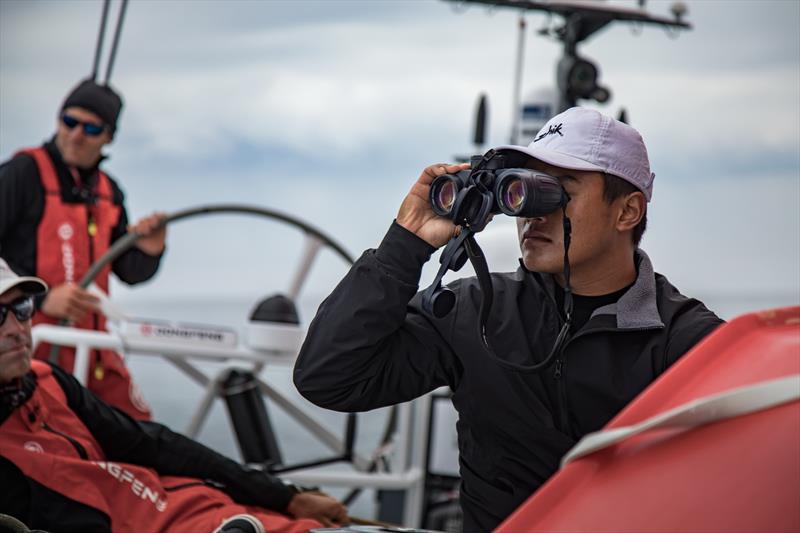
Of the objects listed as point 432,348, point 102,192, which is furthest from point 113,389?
point 432,348

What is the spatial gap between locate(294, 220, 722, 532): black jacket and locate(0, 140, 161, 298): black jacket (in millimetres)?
1876

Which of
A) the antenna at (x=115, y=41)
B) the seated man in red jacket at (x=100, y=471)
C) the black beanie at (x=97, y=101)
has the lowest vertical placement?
the seated man in red jacket at (x=100, y=471)

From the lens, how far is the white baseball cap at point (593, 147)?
153 centimetres

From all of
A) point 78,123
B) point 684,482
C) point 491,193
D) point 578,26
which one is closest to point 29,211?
point 78,123

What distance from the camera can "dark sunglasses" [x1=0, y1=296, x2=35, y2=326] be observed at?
6.95ft

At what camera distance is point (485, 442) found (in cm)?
163

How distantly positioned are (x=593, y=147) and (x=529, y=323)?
0.26 meters

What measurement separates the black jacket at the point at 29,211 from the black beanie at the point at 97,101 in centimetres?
15

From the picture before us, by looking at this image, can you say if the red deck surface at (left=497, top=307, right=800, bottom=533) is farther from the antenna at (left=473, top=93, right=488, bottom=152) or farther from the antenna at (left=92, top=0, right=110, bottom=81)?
the antenna at (left=473, top=93, right=488, bottom=152)

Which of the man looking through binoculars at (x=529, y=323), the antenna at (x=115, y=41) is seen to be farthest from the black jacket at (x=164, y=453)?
the antenna at (x=115, y=41)

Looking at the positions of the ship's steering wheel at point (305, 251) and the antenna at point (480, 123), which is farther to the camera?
the antenna at point (480, 123)

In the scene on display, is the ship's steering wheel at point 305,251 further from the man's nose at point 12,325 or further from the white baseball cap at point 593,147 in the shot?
the white baseball cap at point 593,147

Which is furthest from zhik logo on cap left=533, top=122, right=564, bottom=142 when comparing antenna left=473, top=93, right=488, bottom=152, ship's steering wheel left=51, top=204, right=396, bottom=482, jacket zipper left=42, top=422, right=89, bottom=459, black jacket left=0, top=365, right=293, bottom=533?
antenna left=473, top=93, right=488, bottom=152

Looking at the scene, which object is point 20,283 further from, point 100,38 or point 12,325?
point 100,38
